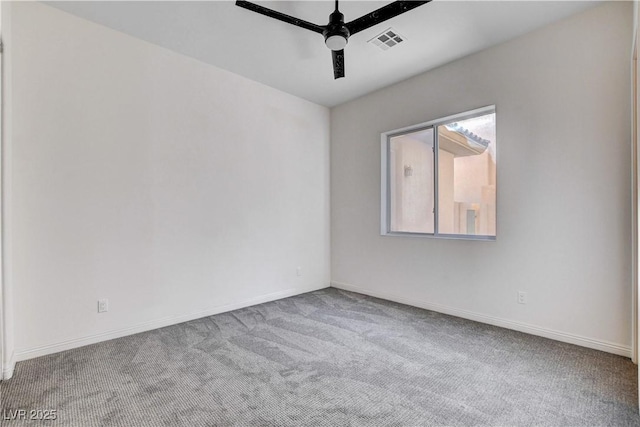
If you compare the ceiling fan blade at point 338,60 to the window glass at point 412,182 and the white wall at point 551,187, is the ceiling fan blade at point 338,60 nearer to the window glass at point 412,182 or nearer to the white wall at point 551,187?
the white wall at point 551,187

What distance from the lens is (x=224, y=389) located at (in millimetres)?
2010

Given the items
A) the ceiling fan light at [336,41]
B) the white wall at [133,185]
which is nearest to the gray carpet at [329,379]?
the white wall at [133,185]

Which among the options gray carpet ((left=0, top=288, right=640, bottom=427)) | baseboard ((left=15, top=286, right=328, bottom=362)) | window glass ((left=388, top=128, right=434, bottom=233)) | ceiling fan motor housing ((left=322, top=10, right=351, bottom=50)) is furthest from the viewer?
window glass ((left=388, top=128, right=434, bottom=233))

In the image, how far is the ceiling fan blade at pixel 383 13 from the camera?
6.88 ft

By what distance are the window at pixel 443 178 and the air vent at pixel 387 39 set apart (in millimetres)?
1039

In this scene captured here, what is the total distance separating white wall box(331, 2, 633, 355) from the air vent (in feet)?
2.66

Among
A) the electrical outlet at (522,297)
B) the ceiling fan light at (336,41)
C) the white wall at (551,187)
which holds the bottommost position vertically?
the electrical outlet at (522,297)

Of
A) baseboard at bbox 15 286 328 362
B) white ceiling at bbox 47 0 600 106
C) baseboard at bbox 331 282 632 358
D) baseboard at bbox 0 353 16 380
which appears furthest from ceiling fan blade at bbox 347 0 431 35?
baseboard at bbox 0 353 16 380

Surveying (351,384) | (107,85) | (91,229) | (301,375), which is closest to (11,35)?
(107,85)

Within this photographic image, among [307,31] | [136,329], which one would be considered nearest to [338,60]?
[307,31]

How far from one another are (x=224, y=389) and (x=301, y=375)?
51 centimetres

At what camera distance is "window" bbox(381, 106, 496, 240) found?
131 inches

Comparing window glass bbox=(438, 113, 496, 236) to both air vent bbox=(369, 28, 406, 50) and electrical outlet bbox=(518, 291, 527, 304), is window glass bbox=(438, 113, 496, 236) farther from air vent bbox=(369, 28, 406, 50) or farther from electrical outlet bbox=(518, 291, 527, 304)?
air vent bbox=(369, 28, 406, 50)

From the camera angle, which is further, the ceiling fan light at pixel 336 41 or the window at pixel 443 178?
the window at pixel 443 178
